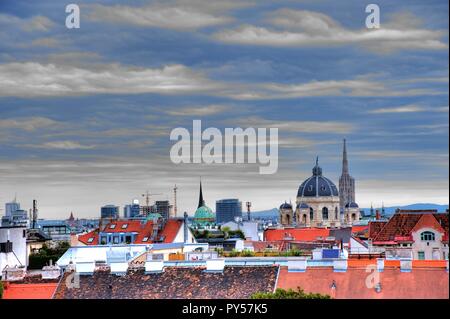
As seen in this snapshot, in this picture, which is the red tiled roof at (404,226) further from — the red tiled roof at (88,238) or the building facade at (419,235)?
the red tiled roof at (88,238)

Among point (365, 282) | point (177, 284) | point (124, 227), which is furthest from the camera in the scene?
point (124, 227)

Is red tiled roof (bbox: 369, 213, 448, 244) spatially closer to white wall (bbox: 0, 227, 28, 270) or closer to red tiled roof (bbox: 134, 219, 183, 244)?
red tiled roof (bbox: 134, 219, 183, 244)

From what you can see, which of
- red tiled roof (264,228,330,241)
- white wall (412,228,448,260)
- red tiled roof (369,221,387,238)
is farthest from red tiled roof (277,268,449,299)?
red tiled roof (264,228,330,241)

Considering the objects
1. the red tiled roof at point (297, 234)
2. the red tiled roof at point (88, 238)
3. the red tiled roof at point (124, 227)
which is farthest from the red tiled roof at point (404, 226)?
the red tiled roof at point (297, 234)

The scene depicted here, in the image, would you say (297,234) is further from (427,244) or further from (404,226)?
(427,244)

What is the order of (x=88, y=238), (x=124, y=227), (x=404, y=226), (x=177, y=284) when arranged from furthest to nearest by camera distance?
1. (x=88, y=238)
2. (x=124, y=227)
3. (x=404, y=226)
4. (x=177, y=284)

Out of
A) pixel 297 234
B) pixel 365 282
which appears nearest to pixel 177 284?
pixel 365 282

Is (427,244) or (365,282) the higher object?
(427,244)
